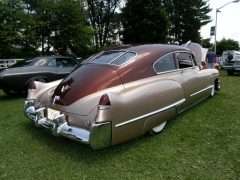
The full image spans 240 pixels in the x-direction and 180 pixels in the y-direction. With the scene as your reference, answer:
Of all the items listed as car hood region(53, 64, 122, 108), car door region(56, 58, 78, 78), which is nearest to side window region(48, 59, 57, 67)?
car door region(56, 58, 78, 78)

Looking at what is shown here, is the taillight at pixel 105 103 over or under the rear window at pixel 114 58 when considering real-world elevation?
under

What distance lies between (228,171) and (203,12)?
37.4 m

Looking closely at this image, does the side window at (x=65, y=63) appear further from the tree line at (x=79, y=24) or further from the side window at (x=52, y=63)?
the tree line at (x=79, y=24)

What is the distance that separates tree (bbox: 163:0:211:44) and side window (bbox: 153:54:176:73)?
29.3 meters

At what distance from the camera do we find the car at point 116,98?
2117 millimetres

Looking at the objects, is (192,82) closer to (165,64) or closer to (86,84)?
(165,64)

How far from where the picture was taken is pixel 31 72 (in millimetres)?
5281

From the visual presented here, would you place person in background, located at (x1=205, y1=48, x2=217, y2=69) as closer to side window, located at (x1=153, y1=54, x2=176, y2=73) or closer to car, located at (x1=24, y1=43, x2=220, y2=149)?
car, located at (x1=24, y1=43, x2=220, y2=149)

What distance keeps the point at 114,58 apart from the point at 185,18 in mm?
32462

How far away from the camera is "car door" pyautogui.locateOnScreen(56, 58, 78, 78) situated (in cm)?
590

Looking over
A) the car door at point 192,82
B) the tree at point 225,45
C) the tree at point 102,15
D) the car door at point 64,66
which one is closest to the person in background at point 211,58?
the car door at point 192,82

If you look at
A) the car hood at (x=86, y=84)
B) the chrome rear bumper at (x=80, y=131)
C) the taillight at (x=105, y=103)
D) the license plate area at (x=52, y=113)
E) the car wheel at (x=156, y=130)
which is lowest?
the car wheel at (x=156, y=130)

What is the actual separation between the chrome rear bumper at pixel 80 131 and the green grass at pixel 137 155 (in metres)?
0.30

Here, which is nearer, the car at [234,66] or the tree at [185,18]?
the car at [234,66]
